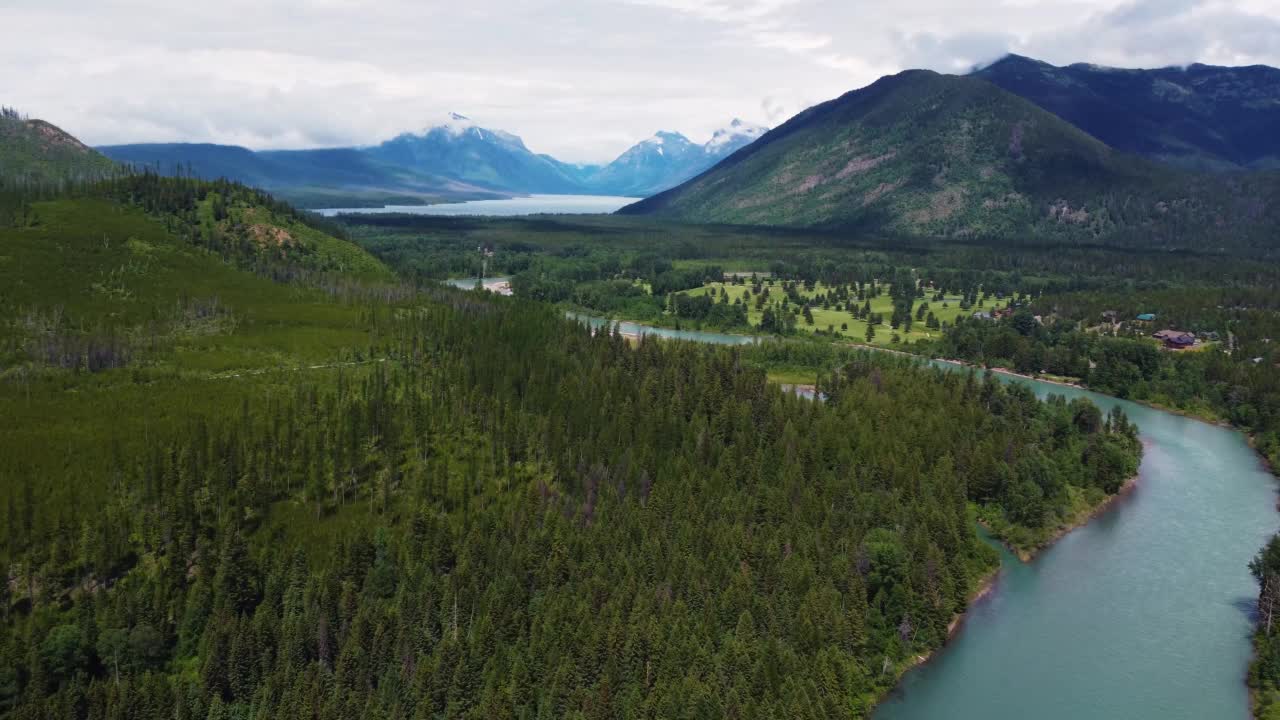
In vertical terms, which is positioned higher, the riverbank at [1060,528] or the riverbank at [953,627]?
the riverbank at [1060,528]

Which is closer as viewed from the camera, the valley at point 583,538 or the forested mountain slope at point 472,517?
the forested mountain slope at point 472,517

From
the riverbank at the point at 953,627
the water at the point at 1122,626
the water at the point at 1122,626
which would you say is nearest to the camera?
the water at the point at 1122,626

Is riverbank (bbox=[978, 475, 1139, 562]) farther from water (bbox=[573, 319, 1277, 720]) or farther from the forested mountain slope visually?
the forested mountain slope

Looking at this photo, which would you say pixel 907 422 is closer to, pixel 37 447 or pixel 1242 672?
pixel 1242 672

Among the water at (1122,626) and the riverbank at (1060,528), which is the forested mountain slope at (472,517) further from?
the water at (1122,626)

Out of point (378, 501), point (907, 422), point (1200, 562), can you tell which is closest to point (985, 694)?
point (1200, 562)

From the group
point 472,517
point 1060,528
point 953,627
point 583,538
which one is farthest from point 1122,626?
point 472,517

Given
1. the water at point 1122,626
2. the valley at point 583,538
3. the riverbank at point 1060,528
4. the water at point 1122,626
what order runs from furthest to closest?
the riverbank at point 1060,528 < the water at point 1122,626 < the water at point 1122,626 < the valley at point 583,538

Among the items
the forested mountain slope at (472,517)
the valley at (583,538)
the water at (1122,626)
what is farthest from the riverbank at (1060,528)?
the forested mountain slope at (472,517)
